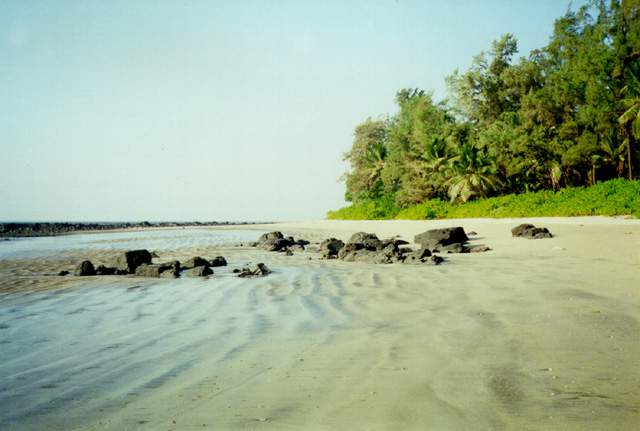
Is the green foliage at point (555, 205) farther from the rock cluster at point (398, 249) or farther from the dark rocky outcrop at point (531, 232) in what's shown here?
the rock cluster at point (398, 249)

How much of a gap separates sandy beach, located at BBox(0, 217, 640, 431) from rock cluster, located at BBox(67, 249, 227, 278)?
5.76 ft

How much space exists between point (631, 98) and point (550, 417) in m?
31.7

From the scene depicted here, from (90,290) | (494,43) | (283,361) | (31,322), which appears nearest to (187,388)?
(283,361)

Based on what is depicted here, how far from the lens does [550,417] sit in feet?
7.54

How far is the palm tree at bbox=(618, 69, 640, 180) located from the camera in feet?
86.7

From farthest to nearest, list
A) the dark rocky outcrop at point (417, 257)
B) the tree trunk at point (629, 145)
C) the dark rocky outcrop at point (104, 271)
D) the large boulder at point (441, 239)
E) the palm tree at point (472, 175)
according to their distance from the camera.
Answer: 1. the palm tree at point (472, 175)
2. the tree trunk at point (629, 145)
3. the large boulder at point (441, 239)
4. the dark rocky outcrop at point (104, 271)
5. the dark rocky outcrop at point (417, 257)

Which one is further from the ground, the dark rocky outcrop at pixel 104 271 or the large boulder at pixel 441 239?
the large boulder at pixel 441 239

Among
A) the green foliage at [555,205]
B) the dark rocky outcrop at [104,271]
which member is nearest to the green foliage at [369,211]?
the green foliage at [555,205]

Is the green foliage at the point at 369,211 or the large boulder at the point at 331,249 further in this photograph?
the green foliage at the point at 369,211

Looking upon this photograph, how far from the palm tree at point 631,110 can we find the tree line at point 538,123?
6cm

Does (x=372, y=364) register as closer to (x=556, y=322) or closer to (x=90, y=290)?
(x=556, y=322)

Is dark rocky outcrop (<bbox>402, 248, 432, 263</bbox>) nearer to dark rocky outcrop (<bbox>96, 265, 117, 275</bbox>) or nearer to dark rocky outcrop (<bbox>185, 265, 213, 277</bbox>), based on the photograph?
dark rocky outcrop (<bbox>185, 265, 213, 277</bbox>)

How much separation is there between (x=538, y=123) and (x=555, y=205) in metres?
12.5

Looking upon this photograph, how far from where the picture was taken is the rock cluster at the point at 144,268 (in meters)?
9.09
